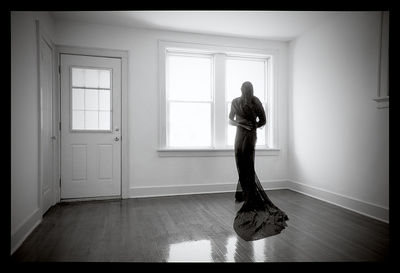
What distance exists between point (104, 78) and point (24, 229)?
2596 millimetres

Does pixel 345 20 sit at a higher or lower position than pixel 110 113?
higher

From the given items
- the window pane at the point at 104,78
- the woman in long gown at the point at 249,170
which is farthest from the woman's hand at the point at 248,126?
the window pane at the point at 104,78

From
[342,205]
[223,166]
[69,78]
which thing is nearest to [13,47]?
[69,78]

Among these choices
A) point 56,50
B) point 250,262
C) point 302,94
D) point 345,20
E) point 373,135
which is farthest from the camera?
point 302,94

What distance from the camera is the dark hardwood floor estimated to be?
2.35 metres

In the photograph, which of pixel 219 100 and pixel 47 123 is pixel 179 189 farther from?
pixel 47 123

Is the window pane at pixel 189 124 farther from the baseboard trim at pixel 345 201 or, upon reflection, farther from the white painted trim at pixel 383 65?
the white painted trim at pixel 383 65

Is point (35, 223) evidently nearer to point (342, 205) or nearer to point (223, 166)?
point (223, 166)

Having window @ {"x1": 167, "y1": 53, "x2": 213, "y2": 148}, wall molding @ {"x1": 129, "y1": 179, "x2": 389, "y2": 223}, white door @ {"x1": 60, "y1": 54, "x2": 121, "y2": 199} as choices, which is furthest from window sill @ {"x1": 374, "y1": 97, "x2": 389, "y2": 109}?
white door @ {"x1": 60, "y1": 54, "x2": 121, "y2": 199}

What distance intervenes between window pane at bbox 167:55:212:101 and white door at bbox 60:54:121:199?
0.94 metres

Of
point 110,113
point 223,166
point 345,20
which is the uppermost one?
point 345,20

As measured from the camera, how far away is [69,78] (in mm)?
4348

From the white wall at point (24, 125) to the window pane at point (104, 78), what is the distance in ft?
4.18

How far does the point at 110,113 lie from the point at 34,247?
2.44 meters
